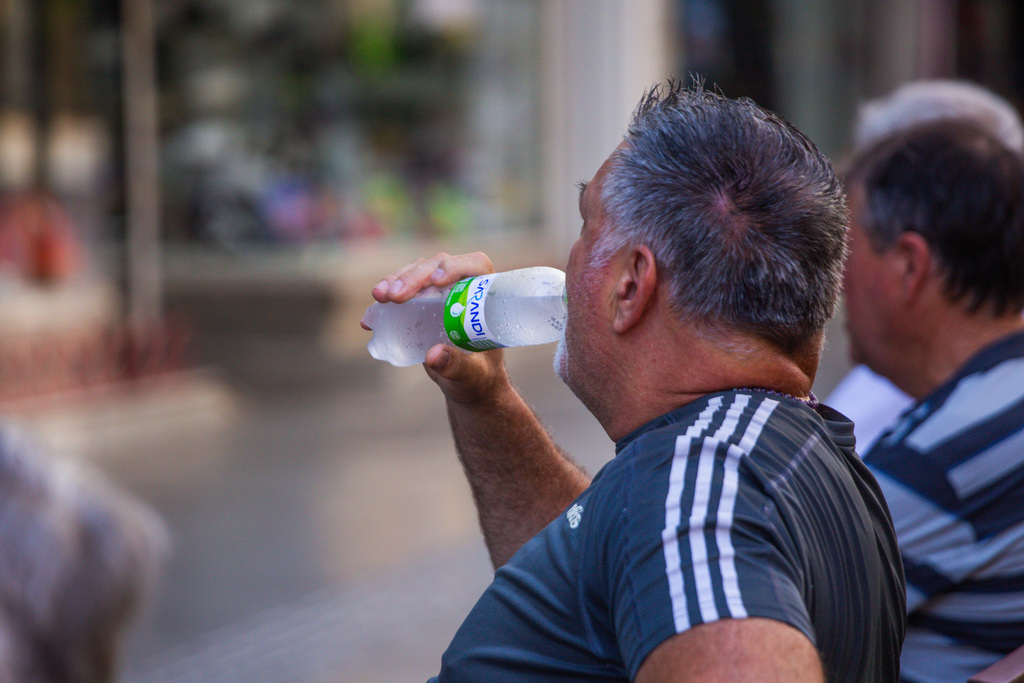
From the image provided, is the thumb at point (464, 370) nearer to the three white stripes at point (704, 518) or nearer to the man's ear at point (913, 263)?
the three white stripes at point (704, 518)

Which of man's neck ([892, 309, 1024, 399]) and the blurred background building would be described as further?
the blurred background building

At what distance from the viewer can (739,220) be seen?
1320 millimetres

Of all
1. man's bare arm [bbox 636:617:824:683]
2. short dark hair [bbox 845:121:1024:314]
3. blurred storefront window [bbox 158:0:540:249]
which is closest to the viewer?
man's bare arm [bbox 636:617:824:683]

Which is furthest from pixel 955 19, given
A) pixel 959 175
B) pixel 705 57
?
pixel 959 175

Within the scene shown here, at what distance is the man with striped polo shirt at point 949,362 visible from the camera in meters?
1.96

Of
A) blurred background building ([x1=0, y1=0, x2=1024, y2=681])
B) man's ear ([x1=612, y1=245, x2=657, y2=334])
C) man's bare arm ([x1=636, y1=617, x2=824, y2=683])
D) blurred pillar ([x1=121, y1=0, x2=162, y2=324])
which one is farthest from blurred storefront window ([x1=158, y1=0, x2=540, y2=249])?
man's bare arm ([x1=636, y1=617, x2=824, y2=683])

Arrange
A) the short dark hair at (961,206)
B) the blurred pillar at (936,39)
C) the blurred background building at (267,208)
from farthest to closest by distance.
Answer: the blurred pillar at (936,39), the blurred background building at (267,208), the short dark hair at (961,206)

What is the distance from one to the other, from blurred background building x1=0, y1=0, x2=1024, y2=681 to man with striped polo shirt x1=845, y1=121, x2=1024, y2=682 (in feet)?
→ 9.98

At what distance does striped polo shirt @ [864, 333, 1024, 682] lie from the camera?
1951 mm

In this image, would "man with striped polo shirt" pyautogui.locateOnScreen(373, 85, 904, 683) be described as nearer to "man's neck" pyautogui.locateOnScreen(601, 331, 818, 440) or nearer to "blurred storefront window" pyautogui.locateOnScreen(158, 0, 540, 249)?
"man's neck" pyautogui.locateOnScreen(601, 331, 818, 440)

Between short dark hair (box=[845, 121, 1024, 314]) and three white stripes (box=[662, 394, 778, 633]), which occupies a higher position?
short dark hair (box=[845, 121, 1024, 314])

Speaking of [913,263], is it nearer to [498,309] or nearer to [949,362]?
[949,362]

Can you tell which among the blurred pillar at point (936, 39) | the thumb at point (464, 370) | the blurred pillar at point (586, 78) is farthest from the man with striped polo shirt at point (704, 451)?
the blurred pillar at point (936, 39)

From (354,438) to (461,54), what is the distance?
5.41 metres
